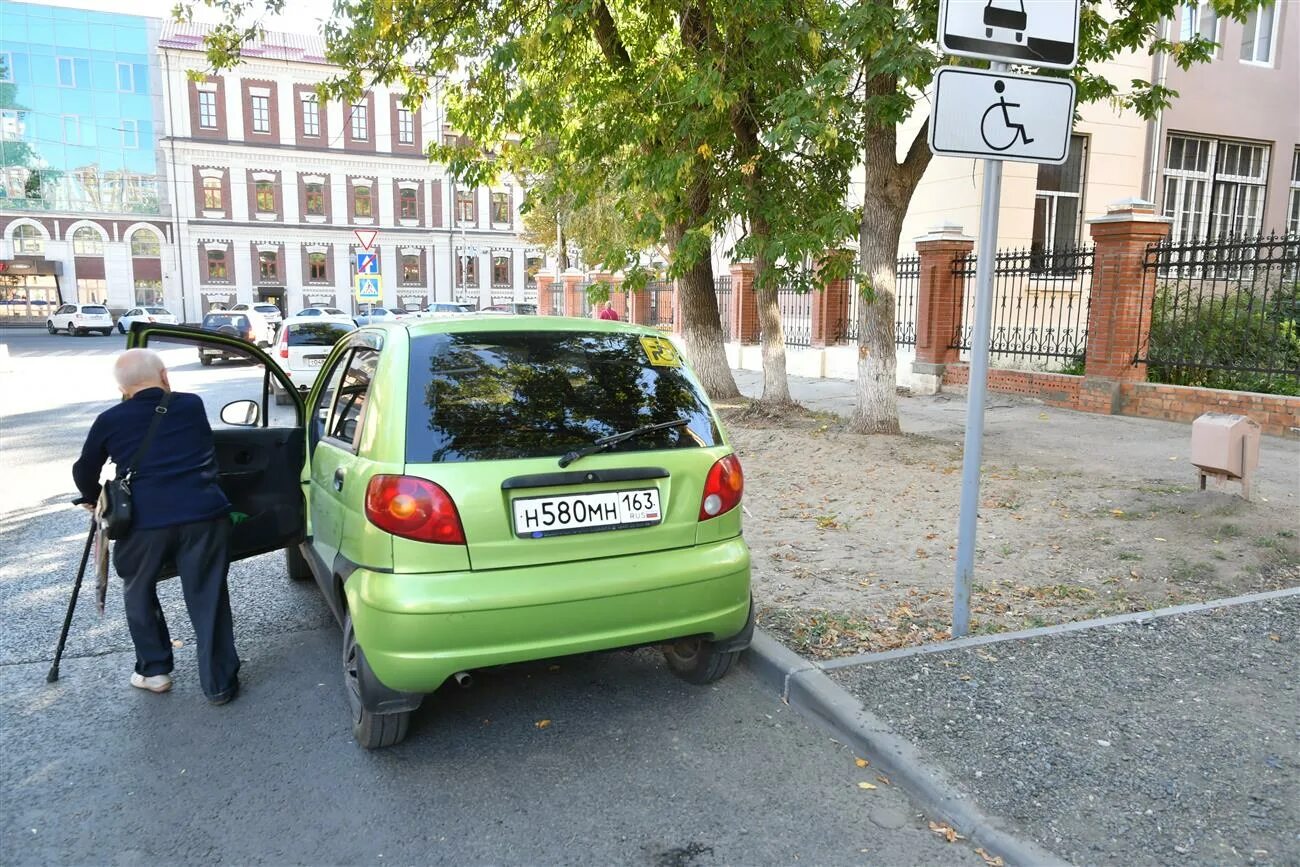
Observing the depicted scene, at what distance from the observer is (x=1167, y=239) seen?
1283 centimetres

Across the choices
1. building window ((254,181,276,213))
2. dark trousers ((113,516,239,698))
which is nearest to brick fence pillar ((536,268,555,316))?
dark trousers ((113,516,239,698))

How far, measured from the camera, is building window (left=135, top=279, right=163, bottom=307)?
5462cm

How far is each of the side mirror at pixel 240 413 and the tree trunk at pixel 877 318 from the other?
6894mm

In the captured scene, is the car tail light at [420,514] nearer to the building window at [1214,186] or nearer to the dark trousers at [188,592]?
the dark trousers at [188,592]

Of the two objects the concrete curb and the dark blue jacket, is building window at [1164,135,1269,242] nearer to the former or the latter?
the concrete curb

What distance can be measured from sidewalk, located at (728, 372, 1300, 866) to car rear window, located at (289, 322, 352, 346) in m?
11.3

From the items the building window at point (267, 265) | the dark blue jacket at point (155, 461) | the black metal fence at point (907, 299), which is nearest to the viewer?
the dark blue jacket at point (155, 461)

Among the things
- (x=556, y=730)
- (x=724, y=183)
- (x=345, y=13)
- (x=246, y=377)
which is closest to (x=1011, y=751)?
(x=556, y=730)

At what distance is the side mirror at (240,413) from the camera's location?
455 cm

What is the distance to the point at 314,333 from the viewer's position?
1628 cm

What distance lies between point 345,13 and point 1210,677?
38.7 ft

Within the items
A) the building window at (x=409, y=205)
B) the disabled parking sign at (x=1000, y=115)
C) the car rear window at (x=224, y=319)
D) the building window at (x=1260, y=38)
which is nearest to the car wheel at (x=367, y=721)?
the disabled parking sign at (x=1000, y=115)

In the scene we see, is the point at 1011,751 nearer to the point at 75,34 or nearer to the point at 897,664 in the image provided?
the point at 897,664

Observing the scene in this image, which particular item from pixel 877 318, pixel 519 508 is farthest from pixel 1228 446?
pixel 519 508
